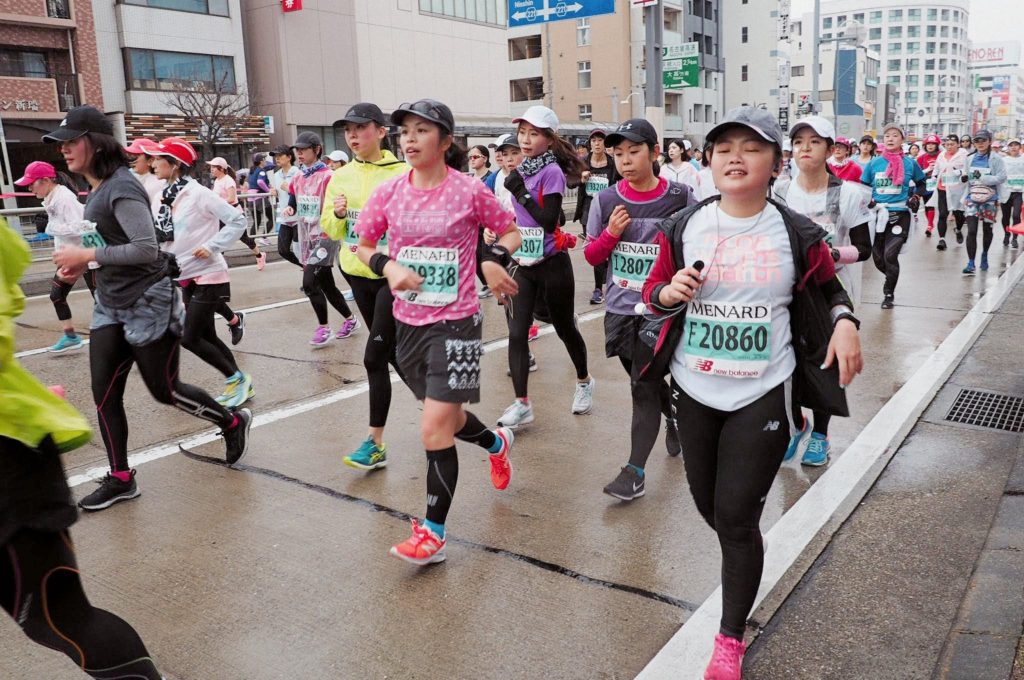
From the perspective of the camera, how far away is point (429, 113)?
3.57 metres

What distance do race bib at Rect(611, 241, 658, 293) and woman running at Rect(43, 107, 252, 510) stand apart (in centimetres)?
232

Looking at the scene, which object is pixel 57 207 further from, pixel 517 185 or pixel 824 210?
pixel 824 210

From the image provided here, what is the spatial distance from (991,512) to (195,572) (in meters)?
3.69

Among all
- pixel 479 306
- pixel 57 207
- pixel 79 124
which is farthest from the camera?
pixel 57 207

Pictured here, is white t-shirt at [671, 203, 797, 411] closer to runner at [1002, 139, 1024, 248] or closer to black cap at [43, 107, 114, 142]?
black cap at [43, 107, 114, 142]

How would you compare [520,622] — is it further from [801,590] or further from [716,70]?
[716,70]

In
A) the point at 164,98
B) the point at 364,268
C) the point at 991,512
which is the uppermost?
the point at 164,98

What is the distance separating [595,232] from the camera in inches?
182

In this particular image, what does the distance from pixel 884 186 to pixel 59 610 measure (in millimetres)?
10087

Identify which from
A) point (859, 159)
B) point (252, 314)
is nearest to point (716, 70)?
point (859, 159)

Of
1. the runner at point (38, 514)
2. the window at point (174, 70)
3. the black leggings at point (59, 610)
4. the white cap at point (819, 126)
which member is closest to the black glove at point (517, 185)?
the white cap at point (819, 126)

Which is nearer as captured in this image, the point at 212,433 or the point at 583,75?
the point at 212,433

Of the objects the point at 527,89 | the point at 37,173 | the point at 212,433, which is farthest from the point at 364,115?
the point at 527,89

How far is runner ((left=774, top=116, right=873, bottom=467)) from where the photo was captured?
15.7 feet
